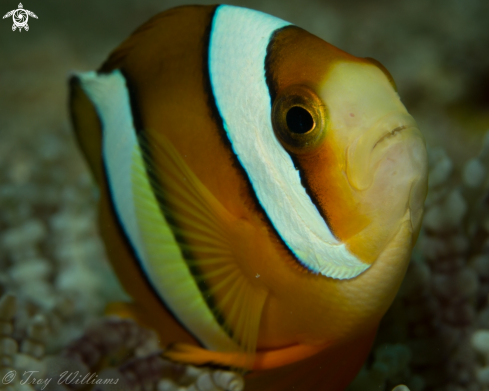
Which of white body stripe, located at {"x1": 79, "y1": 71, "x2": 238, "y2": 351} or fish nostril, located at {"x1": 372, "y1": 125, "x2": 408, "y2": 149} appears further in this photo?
white body stripe, located at {"x1": 79, "y1": 71, "x2": 238, "y2": 351}

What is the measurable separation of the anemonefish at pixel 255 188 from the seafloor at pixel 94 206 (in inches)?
5.3

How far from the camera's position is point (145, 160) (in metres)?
0.97

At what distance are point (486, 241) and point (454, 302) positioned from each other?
211 mm

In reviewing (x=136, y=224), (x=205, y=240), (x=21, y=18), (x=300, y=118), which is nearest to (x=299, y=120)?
(x=300, y=118)

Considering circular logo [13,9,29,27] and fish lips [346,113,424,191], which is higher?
circular logo [13,9,29,27]

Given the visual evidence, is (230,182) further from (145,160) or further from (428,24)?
(428,24)

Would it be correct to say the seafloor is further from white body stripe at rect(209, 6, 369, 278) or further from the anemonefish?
white body stripe at rect(209, 6, 369, 278)

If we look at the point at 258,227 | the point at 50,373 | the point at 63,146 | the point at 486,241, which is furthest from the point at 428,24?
the point at 50,373

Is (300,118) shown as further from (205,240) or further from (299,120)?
(205,240)

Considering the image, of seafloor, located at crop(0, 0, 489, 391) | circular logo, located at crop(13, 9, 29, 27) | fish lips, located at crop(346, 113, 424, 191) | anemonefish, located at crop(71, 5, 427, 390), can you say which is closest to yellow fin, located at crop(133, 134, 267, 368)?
anemonefish, located at crop(71, 5, 427, 390)

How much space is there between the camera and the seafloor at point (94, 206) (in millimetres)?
1053

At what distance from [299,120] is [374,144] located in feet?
0.38

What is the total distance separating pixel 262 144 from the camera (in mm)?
770

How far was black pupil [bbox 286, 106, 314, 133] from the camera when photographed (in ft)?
2.30
